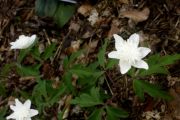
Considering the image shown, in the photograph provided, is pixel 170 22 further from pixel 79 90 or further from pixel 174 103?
pixel 79 90

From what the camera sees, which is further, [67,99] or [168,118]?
[67,99]

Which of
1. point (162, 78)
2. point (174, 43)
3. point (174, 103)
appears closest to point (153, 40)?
point (174, 43)

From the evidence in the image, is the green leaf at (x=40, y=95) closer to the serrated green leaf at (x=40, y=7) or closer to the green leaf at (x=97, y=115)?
the green leaf at (x=97, y=115)

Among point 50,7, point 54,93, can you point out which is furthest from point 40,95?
point 50,7

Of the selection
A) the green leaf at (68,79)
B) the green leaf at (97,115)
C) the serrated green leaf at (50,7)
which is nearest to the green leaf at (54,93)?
the green leaf at (68,79)

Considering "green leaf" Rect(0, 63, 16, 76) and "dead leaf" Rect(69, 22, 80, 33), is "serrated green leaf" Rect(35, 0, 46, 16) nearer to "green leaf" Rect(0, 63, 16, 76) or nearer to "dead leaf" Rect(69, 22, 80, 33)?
"dead leaf" Rect(69, 22, 80, 33)

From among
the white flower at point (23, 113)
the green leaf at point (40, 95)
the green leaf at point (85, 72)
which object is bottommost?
the white flower at point (23, 113)
